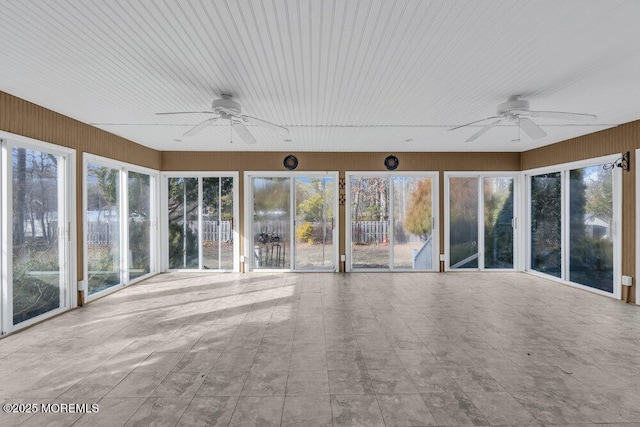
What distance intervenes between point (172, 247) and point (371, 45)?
248 inches

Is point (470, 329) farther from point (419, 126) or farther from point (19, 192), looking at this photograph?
point (19, 192)

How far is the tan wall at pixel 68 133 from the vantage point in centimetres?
357

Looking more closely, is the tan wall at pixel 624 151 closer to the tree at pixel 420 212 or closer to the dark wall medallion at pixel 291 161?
the tree at pixel 420 212

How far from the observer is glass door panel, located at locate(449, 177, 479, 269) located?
707 cm

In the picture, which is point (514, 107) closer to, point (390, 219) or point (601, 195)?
point (601, 195)

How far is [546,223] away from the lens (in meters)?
6.36

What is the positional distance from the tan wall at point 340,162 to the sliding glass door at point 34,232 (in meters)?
2.68

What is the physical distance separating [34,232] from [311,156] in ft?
16.0

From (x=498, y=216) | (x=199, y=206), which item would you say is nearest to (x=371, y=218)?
(x=498, y=216)

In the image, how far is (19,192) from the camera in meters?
3.72

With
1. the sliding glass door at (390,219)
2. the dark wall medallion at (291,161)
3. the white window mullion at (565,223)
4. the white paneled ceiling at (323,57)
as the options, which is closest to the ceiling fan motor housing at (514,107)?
the white paneled ceiling at (323,57)

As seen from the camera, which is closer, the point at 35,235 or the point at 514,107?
the point at 514,107

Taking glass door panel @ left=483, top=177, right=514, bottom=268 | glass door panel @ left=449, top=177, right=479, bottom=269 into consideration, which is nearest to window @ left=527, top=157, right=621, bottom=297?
glass door panel @ left=483, top=177, right=514, bottom=268

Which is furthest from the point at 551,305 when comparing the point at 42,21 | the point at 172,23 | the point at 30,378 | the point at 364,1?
the point at 42,21
